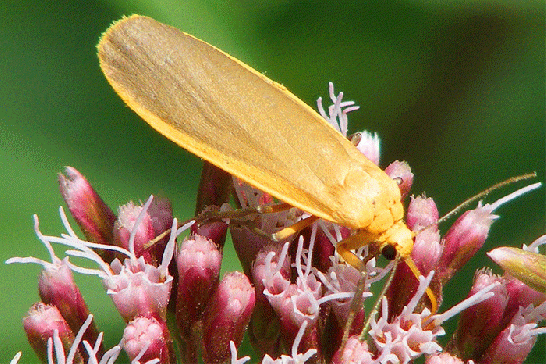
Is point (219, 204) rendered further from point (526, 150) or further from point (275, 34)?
point (526, 150)

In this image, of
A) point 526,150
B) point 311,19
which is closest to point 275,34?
point 311,19

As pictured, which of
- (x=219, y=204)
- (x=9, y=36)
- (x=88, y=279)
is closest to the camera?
(x=219, y=204)

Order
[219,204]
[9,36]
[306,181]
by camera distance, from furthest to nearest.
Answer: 1. [9,36]
2. [219,204]
3. [306,181]

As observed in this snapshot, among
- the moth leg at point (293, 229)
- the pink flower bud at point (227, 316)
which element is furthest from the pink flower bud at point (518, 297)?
the pink flower bud at point (227, 316)

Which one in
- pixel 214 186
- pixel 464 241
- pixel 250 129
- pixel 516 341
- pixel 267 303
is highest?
pixel 250 129

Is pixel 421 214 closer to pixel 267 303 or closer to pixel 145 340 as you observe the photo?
pixel 267 303

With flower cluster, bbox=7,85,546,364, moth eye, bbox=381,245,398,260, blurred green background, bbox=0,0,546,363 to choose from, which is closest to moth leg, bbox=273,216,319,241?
flower cluster, bbox=7,85,546,364

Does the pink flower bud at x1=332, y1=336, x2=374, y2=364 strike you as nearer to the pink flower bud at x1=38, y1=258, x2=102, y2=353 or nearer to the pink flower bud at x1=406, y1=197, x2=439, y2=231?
the pink flower bud at x1=406, y1=197, x2=439, y2=231

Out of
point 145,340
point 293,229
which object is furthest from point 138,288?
point 293,229
